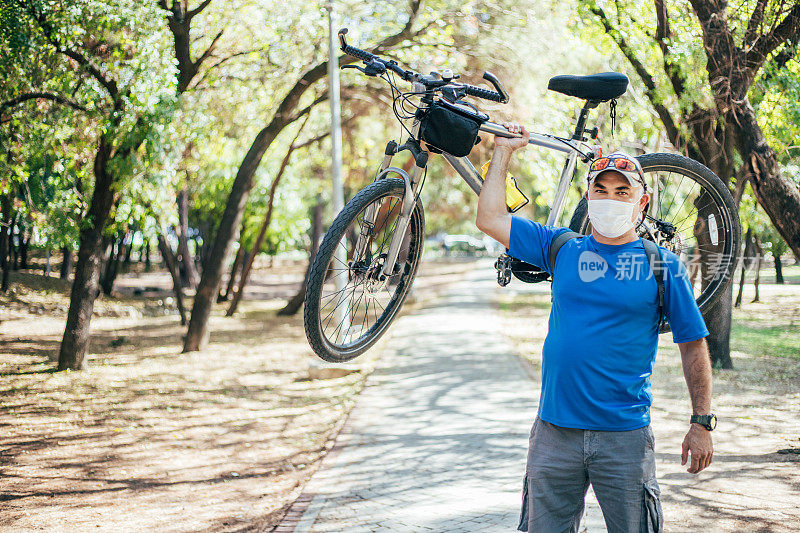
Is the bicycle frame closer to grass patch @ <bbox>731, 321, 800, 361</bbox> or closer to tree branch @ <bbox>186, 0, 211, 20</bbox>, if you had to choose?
grass patch @ <bbox>731, 321, 800, 361</bbox>

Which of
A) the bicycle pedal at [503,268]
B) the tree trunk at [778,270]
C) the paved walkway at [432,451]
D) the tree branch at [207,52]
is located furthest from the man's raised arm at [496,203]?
the tree branch at [207,52]

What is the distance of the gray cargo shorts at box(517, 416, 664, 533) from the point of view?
3.09 meters

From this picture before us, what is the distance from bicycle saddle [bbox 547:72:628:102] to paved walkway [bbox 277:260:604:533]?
346 cm

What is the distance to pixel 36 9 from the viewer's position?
28.8 feet

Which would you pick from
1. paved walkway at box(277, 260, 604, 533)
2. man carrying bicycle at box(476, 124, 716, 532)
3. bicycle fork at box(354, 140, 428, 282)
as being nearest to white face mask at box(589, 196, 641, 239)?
man carrying bicycle at box(476, 124, 716, 532)

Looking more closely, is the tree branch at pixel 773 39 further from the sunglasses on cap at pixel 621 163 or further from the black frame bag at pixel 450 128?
the black frame bag at pixel 450 128

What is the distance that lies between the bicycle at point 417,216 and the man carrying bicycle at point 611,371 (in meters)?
0.57

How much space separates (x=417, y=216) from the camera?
3.93m

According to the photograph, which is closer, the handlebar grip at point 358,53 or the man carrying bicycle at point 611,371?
the man carrying bicycle at point 611,371

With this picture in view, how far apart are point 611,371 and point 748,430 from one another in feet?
19.7

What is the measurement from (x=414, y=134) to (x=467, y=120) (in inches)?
12.1

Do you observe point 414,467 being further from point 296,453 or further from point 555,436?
point 555,436

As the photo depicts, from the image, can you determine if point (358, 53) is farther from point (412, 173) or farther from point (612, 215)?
point (612, 215)

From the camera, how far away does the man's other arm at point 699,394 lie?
316cm
